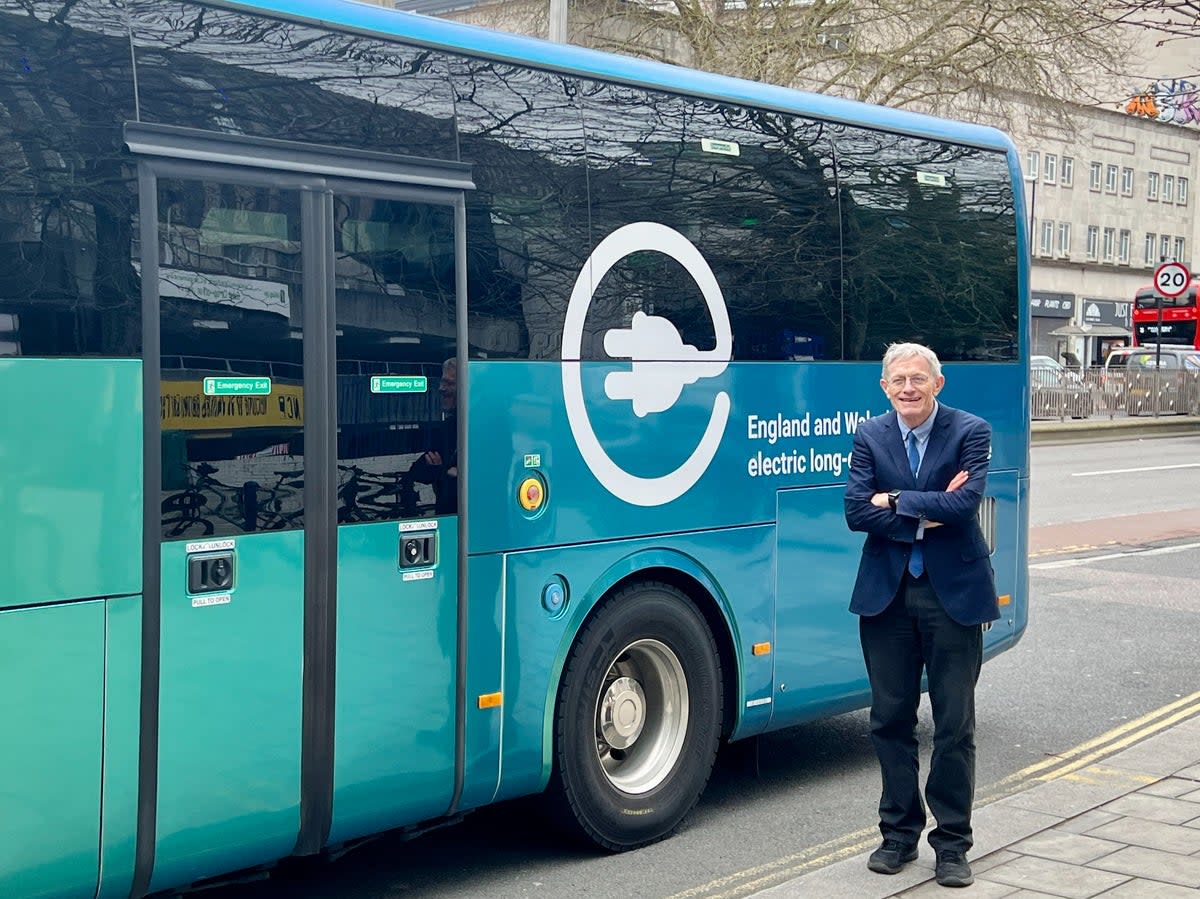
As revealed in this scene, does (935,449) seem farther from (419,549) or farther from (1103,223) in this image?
(1103,223)

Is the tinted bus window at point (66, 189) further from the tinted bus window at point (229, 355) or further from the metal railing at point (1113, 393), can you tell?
the metal railing at point (1113, 393)

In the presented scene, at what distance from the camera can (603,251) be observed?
19.5 feet

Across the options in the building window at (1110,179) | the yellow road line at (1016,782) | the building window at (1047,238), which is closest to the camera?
the yellow road line at (1016,782)

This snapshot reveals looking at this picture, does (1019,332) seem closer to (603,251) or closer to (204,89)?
(603,251)

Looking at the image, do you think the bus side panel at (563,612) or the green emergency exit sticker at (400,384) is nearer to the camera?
the green emergency exit sticker at (400,384)

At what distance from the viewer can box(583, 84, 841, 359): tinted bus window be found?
19.7 ft

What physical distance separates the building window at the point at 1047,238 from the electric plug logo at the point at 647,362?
65400 mm

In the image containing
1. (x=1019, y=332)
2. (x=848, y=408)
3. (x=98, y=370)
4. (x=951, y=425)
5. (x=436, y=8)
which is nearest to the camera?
(x=98, y=370)

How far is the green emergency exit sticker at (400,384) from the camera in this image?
16.5 ft

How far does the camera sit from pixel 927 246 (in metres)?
7.59

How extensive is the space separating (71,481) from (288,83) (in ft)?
4.80

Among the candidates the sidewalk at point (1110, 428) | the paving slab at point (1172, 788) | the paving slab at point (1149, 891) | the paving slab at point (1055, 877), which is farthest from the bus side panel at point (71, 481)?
the sidewalk at point (1110, 428)

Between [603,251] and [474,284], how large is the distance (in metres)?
0.73

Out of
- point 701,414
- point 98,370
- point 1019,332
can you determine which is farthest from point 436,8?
point 98,370
